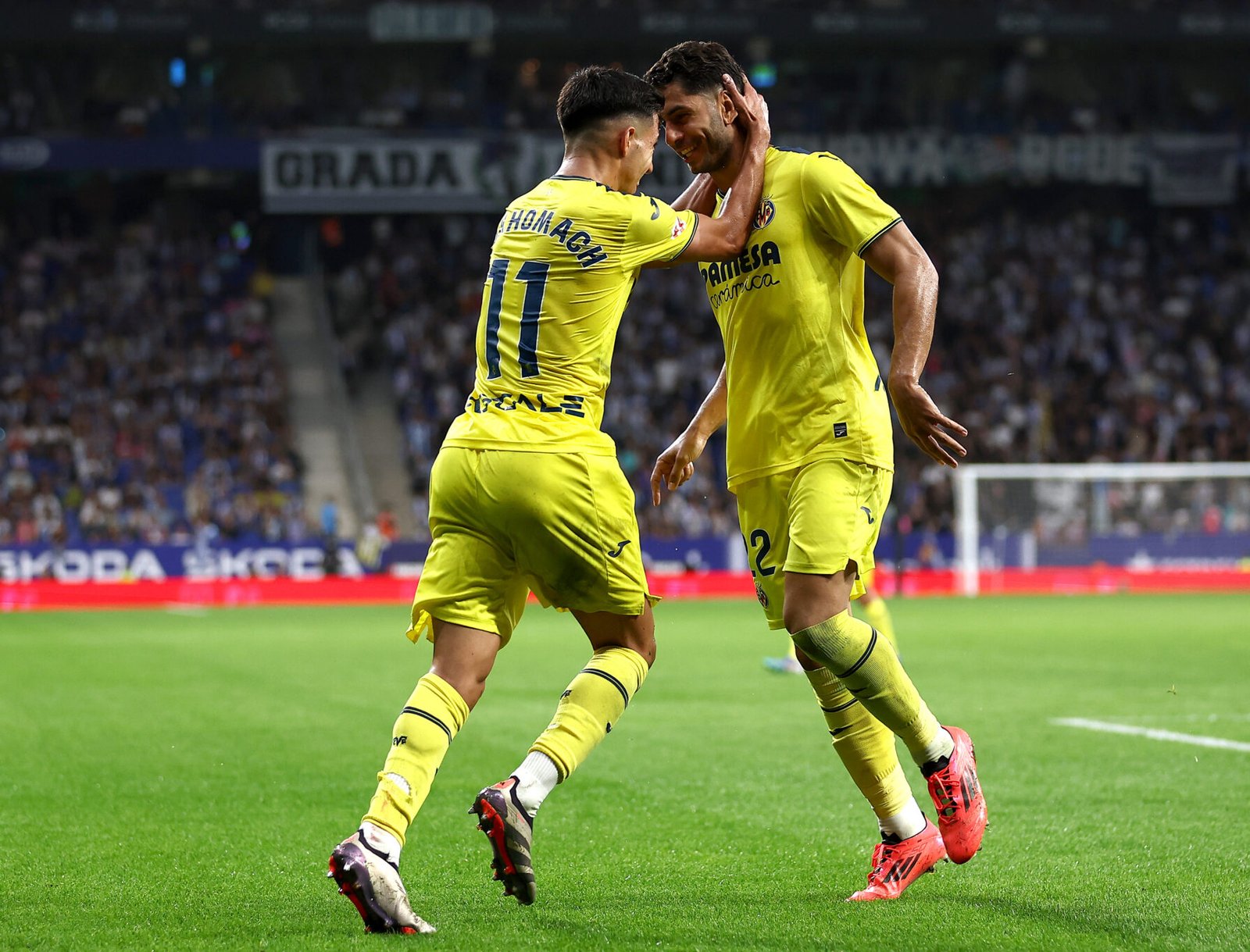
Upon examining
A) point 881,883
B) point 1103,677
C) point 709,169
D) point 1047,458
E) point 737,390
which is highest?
point 709,169

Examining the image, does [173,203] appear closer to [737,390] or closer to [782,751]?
[782,751]

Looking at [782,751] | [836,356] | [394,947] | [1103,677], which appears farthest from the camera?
[1103,677]

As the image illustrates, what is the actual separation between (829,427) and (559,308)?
0.95m

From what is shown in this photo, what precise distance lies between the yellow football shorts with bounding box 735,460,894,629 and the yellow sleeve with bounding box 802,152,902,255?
69cm

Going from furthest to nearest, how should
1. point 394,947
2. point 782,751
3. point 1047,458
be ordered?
point 1047,458
point 782,751
point 394,947

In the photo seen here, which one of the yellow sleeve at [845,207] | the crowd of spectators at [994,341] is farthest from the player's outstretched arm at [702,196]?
the crowd of spectators at [994,341]

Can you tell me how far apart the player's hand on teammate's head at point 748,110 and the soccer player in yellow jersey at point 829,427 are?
0.03m

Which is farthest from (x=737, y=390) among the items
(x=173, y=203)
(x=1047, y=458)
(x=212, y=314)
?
(x=173, y=203)

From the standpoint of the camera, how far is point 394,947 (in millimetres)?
4066

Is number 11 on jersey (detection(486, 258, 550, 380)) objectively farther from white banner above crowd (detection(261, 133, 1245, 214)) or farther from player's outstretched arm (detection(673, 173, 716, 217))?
white banner above crowd (detection(261, 133, 1245, 214))

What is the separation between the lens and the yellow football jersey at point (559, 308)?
4.61 meters

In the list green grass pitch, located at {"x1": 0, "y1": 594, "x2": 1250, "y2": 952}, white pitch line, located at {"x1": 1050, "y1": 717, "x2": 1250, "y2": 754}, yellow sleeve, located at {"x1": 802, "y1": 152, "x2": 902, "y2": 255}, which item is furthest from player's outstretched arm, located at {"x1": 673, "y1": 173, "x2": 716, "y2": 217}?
white pitch line, located at {"x1": 1050, "y1": 717, "x2": 1250, "y2": 754}

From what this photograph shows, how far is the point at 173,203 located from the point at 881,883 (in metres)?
33.9

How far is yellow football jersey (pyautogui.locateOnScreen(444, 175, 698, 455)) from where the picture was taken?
181 inches
